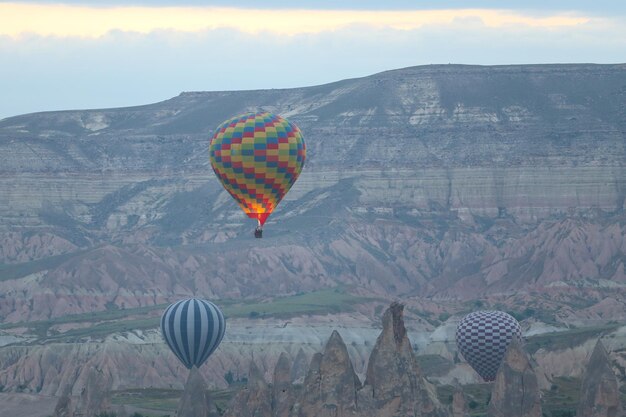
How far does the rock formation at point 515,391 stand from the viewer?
75688mm

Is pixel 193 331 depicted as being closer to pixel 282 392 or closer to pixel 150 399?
pixel 150 399

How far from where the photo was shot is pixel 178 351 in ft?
426

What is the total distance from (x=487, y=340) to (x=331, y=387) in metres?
51.4

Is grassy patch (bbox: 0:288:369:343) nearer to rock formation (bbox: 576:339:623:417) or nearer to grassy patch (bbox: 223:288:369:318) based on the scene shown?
grassy patch (bbox: 223:288:369:318)

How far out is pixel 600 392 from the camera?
7331 centimetres

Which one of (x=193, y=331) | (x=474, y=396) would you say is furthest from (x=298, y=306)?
(x=474, y=396)

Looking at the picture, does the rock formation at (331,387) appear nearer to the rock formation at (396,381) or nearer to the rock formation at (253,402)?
the rock formation at (396,381)

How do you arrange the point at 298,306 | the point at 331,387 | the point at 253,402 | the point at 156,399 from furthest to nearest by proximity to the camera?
the point at 298,306 < the point at 156,399 < the point at 253,402 < the point at 331,387

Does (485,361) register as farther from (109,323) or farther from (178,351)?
(109,323)

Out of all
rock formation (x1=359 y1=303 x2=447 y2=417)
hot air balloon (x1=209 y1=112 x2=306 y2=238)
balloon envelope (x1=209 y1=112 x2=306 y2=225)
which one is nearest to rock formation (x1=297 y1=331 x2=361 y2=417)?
rock formation (x1=359 y1=303 x2=447 y2=417)

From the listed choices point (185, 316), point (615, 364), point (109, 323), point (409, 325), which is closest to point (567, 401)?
point (615, 364)

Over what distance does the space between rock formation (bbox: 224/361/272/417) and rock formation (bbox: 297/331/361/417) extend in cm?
873

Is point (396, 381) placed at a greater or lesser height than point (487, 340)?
greater

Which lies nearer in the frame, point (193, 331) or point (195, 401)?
point (195, 401)
